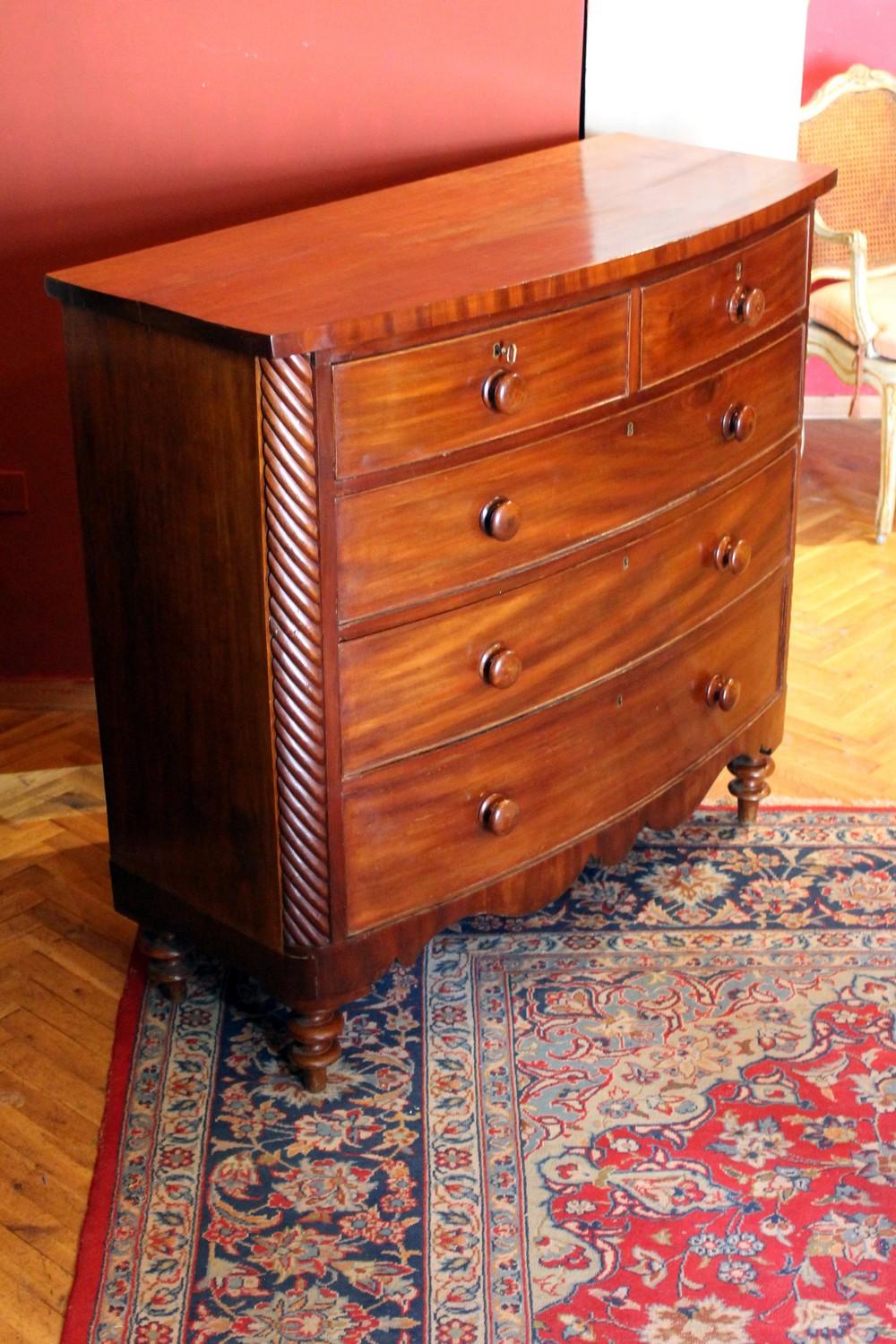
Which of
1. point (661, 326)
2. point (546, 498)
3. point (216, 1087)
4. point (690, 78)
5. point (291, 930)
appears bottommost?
point (216, 1087)

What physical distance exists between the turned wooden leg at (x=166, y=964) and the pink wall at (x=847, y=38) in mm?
3157

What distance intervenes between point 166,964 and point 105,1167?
38 centimetres

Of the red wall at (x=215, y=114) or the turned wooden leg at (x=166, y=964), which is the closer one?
the turned wooden leg at (x=166, y=964)

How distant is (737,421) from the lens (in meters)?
2.65

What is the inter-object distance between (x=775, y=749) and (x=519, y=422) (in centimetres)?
129

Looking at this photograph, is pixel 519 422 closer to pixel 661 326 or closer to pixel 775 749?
pixel 661 326

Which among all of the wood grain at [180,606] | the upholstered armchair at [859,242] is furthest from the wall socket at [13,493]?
the upholstered armchair at [859,242]

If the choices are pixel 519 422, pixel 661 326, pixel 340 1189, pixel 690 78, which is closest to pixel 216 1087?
pixel 340 1189

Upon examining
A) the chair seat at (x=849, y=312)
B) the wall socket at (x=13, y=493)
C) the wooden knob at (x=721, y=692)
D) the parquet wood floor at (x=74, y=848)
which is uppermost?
the chair seat at (x=849, y=312)

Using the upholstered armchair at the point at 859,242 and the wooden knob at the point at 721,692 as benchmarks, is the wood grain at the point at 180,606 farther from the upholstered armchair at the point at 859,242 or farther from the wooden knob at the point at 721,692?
the upholstered armchair at the point at 859,242

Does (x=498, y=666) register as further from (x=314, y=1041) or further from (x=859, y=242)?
(x=859, y=242)

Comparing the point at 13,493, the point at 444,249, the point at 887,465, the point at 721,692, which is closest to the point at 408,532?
the point at 444,249

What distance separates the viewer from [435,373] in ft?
6.98

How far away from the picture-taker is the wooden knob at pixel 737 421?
2633 millimetres
